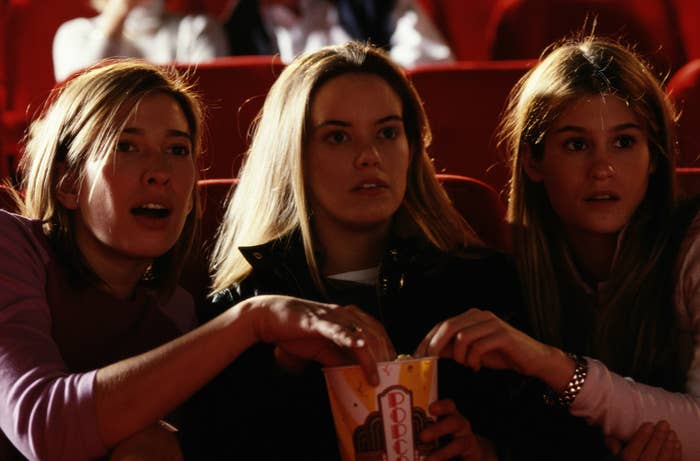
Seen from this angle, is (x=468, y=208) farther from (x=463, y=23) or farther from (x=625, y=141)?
(x=463, y=23)

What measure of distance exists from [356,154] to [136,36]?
1.75 metres

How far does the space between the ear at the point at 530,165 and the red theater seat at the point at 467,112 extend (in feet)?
1.09

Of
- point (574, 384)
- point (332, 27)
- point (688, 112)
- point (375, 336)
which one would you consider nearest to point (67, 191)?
point (375, 336)

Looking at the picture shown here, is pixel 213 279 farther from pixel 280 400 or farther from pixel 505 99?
pixel 505 99

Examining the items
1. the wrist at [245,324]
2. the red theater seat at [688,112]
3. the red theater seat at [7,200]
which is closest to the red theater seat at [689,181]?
the red theater seat at [688,112]

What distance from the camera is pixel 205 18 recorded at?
2.63m

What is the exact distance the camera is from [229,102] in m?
1.49

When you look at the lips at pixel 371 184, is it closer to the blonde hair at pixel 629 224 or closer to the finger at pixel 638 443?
the blonde hair at pixel 629 224

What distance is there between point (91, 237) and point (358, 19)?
181 cm

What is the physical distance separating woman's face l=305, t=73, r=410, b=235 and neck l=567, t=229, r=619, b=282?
21 cm

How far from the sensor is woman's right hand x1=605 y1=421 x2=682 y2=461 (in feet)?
2.68

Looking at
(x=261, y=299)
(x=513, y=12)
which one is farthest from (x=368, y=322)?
(x=513, y=12)

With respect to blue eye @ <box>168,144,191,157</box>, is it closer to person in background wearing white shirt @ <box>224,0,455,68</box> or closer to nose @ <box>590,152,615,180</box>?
nose @ <box>590,152,615,180</box>

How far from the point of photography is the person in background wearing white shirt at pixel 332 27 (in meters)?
2.55
